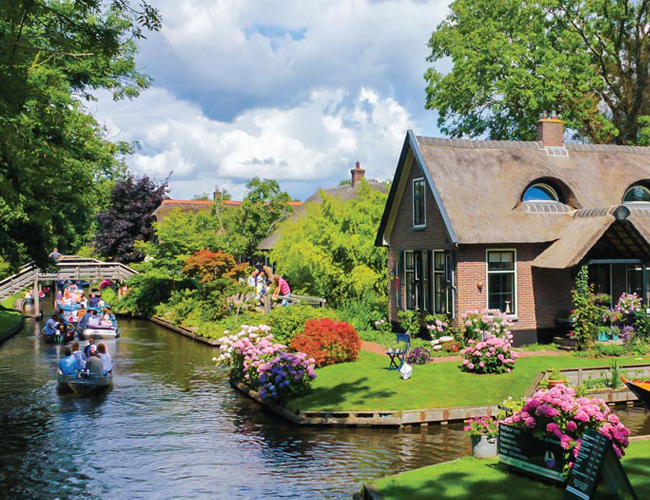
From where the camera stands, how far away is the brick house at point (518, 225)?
2556 cm

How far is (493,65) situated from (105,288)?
120 ft

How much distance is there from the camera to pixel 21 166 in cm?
1238

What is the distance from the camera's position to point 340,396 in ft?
63.2

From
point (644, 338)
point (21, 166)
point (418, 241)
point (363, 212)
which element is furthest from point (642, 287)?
point (21, 166)

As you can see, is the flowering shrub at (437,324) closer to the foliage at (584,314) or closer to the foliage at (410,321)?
the foliage at (410,321)

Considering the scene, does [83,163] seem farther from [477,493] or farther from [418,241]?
[477,493]

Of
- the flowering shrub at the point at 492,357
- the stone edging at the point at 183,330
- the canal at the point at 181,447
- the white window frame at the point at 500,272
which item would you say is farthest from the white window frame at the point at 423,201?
the stone edging at the point at 183,330

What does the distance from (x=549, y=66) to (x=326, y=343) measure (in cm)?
2294

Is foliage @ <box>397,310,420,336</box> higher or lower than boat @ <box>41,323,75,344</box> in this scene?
higher

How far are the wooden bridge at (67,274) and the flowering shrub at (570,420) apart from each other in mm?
42851

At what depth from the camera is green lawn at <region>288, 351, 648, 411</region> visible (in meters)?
18.4

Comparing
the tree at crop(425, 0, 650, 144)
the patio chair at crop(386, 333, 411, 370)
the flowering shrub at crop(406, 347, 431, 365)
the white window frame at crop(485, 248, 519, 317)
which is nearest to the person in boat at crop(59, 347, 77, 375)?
the patio chair at crop(386, 333, 411, 370)

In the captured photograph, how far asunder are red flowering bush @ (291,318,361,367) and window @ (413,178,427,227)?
6.60 meters

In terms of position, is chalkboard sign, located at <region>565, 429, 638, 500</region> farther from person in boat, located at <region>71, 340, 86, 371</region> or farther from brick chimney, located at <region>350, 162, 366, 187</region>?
brick chimney, located at <region>350, 162, 366, 187</region>
